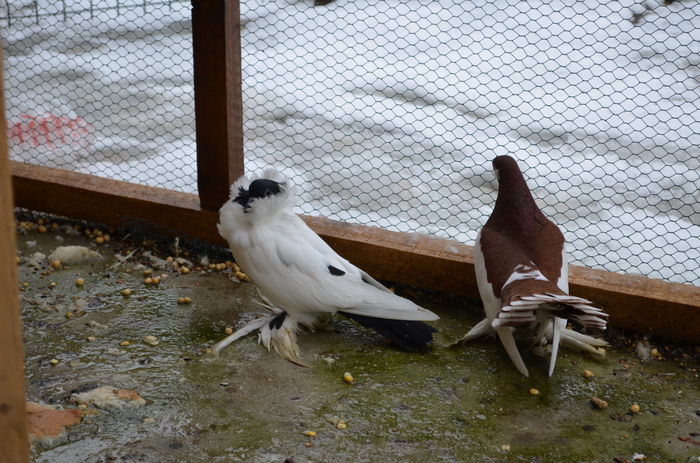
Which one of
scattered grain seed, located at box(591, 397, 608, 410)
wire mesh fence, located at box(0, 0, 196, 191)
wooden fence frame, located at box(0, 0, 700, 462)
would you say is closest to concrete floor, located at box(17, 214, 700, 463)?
scattered grain seed, located at box(591, 397, 608, 410)

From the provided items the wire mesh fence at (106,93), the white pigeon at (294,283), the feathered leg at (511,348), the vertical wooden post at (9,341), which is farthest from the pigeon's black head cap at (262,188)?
the vertical wooden post at (9,341)

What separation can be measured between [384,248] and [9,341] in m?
2.11

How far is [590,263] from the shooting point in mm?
3221

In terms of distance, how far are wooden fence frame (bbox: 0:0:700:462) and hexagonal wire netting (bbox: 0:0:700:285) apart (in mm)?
293

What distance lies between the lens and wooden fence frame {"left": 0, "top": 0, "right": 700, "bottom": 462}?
2.70 meters

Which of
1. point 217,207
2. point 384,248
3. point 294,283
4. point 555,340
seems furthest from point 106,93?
point 555,340

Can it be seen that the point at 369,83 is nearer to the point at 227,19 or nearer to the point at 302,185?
the point at 302,185

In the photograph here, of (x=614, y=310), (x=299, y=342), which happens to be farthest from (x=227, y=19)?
(x=614, y=310)

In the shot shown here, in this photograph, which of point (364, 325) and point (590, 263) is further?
point (590, 263)

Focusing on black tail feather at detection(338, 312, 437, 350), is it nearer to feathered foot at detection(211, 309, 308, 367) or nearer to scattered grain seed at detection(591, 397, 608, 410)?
feathered foot at detection(211, 309, 308, 367)

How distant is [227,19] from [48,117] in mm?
2306

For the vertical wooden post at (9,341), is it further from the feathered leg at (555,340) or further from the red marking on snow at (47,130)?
the red marking on snow at (47,130)

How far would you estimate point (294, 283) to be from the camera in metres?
2.56

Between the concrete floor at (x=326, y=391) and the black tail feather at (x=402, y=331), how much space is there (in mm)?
53
